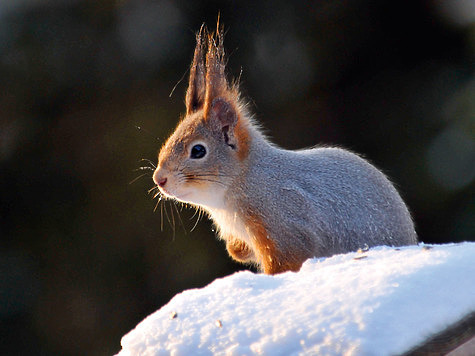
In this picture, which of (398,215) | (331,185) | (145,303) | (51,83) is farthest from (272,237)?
(51,83)

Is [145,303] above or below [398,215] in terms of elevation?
above

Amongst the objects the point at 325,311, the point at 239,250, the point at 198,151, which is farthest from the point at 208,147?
the point at 325,311

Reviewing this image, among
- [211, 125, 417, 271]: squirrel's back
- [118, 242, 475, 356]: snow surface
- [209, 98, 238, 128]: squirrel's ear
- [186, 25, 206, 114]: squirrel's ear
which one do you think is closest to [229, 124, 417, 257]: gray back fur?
[211, 125, 417, 271]: squirrel's back

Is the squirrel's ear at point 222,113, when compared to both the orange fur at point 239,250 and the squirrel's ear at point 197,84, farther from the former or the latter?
the orange fur at point 239,250

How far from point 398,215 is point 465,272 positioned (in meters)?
0.60

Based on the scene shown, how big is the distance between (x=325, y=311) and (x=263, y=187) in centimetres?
71

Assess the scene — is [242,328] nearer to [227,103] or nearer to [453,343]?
[453,343]

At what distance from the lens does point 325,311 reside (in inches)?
40.8

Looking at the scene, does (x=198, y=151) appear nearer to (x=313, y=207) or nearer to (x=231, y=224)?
(x=231, y=224)

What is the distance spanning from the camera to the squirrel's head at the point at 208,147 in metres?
1.75

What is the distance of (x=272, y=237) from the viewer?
1.63 metres

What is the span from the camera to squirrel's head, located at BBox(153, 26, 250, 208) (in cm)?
175

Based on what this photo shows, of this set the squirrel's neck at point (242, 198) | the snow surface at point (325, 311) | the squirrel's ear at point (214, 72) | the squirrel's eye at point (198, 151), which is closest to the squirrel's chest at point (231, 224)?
the squirrel's neck at point (242, 198)

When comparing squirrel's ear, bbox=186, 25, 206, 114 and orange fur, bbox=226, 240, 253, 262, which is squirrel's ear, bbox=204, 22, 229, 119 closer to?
squirrel's ear, bbox=186, 25, 206, 114
